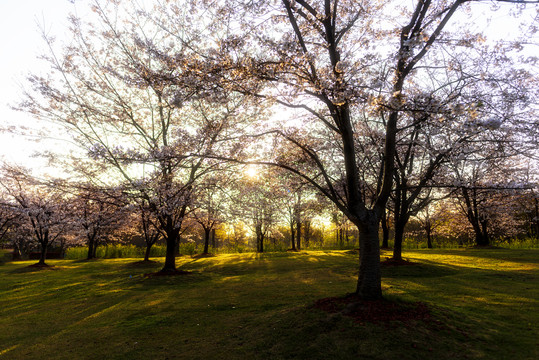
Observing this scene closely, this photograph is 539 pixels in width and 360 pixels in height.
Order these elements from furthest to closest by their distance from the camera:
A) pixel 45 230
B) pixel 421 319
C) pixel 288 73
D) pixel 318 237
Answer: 1. pixel 318 237
2. pixel 45 230
3. pixel 288 73
4. pixel 421 319

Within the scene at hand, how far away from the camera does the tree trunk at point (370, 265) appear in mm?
6371

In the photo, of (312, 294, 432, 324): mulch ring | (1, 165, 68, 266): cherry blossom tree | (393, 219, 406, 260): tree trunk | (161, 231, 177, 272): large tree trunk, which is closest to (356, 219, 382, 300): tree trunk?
(312, 294, 432, 324): mulch ring

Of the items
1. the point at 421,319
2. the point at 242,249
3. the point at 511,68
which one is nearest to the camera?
the point at 421,319

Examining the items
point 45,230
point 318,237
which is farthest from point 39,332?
point 318,237

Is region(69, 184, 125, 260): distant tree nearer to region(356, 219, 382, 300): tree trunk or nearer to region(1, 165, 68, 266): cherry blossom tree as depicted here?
region(1, 165, 68, 266): cherry blossom tree

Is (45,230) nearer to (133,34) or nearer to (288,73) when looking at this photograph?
(133,34)

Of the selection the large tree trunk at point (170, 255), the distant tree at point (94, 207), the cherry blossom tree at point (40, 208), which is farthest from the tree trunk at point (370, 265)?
the cherry blossom tree at point (40, 208)

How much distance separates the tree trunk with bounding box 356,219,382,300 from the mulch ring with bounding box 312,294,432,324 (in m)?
0.18

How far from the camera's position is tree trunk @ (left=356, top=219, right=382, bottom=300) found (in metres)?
6.37

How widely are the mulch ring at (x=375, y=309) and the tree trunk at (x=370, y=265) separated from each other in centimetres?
18

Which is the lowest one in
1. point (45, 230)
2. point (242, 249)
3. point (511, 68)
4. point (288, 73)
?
point (242, 249)

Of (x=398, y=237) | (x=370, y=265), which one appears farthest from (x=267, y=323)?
(x=398, y=237)

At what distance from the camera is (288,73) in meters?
6.27

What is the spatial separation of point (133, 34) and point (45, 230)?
667 inches
